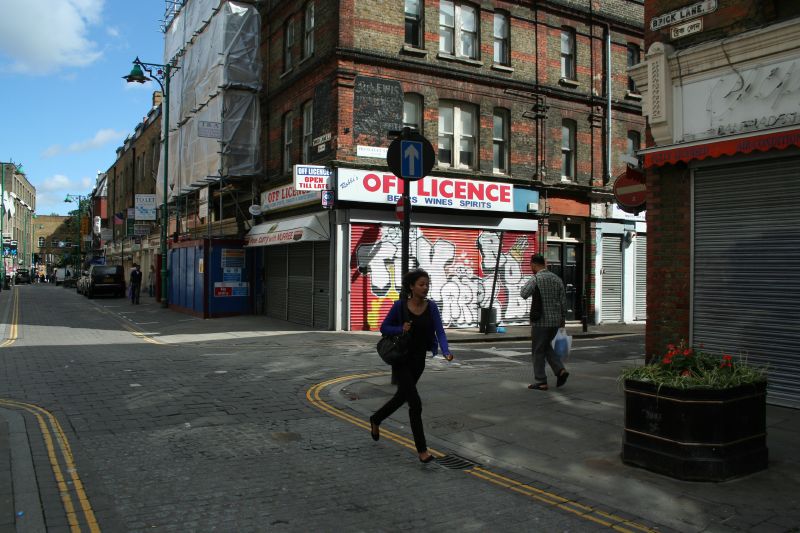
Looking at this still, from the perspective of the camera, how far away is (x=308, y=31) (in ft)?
64.2

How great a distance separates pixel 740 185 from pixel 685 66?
1.94m

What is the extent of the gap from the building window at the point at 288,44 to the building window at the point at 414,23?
4520 millimetres

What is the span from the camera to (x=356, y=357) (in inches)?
493

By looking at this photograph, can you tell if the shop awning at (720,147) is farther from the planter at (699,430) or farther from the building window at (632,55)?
A: the building window at (632,55)

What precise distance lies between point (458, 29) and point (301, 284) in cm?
936

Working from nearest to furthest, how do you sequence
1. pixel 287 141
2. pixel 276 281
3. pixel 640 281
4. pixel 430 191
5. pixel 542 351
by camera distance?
pixel 542 351, pixel 430 191, pixel 287 141, pixel 276 281, pixel 640 281

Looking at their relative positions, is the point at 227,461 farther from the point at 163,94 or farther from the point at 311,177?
the point at 163,94

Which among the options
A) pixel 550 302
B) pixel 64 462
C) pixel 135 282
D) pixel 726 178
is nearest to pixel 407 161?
pixel 550 302

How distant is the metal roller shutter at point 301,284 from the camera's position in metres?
19.0

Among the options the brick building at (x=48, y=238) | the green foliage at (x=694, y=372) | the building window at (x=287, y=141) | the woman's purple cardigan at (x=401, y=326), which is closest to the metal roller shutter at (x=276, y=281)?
the building window at (x=287, y=141)

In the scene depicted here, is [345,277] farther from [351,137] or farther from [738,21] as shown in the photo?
[738,21]

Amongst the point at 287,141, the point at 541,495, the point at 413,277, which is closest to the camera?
the point at 541,495

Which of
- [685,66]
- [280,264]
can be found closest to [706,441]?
[685,66]

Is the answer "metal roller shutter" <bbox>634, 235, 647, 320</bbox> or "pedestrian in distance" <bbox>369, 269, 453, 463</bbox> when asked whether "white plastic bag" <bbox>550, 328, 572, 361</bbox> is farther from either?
"metal roller shutter" <bbox>634, 235, 647, 320</bbox>
